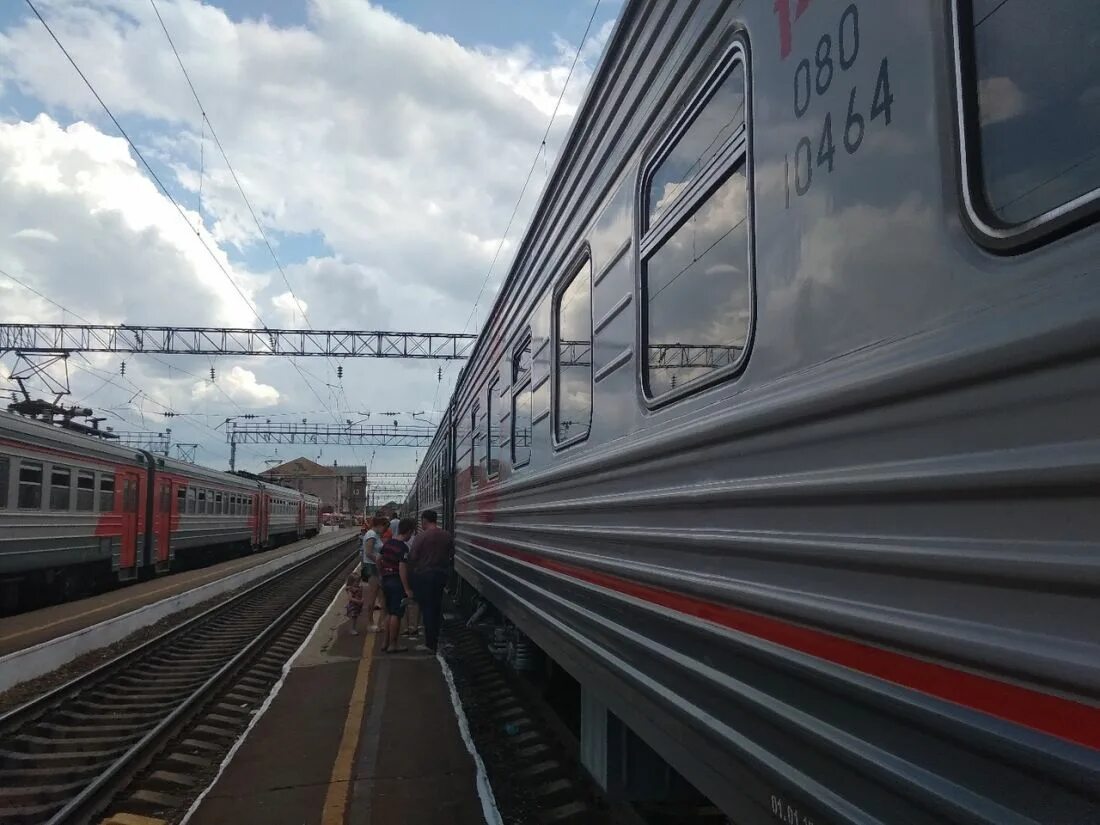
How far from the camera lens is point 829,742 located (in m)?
1.86

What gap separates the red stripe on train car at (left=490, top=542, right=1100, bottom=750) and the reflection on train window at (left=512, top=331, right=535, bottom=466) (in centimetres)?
308

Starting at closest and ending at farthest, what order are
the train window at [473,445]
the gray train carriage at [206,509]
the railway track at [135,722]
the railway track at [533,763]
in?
the railway track at [533,763] → the railway track at [135,722] → the train window at [473,445] → the gray train carriage at [206,509]

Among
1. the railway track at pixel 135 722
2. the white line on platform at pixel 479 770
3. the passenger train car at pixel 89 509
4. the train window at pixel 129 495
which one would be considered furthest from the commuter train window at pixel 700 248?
the train window at pixel 129 495

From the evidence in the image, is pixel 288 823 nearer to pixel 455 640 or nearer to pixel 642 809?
pixel 642 809

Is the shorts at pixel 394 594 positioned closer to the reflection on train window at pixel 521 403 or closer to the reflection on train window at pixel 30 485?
the reflection on train window at pixel 521 403

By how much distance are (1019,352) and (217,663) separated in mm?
9356

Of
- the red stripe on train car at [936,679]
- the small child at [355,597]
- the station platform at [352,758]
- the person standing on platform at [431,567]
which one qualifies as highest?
the red stripe on train car at [936,679]

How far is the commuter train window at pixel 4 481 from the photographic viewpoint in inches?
454

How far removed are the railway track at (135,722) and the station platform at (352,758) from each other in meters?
0.31

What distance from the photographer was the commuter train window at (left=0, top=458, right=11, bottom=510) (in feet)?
37.8

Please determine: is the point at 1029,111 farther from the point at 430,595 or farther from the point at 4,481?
the point at 4,481

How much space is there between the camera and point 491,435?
7.39 meters

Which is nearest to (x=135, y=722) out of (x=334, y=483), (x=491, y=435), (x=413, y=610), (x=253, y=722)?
(x=253, y=722)

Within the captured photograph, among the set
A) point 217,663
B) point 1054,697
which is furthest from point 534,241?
point 217,663
